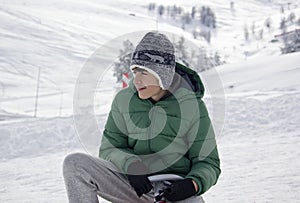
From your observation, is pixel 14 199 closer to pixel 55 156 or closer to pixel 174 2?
pixel 55 156

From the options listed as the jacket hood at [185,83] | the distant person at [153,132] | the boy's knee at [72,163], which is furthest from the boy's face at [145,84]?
the boy's knee at [72,163]

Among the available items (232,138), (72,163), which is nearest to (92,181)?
(72,163)

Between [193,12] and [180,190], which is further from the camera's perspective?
[193,12]

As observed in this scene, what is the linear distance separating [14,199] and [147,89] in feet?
9.09

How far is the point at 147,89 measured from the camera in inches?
105

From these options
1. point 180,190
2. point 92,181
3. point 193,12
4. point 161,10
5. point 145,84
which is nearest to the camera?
point 180,190

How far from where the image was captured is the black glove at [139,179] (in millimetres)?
2498

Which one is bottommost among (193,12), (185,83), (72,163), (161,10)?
(193,12)

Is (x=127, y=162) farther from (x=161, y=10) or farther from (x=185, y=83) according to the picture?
(x=161, y=10)

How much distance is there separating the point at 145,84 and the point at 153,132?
26 cm

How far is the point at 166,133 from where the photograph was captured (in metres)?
2.69

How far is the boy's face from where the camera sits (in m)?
2.67

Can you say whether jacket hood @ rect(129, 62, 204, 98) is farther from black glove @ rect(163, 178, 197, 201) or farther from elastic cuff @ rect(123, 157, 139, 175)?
black glove @ rect(163, 178, 197, 201)

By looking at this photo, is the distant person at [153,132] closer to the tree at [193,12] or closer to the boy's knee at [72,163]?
the boy's knee at [72,163]
